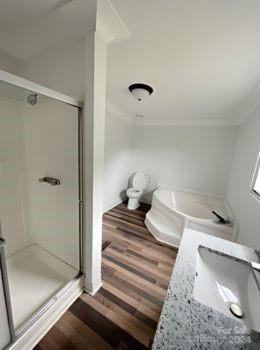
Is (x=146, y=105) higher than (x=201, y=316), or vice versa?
(x=146, y=105)

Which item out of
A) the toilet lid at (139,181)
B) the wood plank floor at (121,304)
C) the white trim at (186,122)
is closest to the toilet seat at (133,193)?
the toilet lid at (139,181)

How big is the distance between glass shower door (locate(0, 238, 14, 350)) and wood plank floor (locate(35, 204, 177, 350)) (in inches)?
10.7

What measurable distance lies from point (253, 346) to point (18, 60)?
8.29ft

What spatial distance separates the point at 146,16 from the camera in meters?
0.90

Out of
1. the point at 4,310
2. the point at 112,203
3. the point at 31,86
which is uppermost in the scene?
the point at 31,86

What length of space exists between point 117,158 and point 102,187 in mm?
2012

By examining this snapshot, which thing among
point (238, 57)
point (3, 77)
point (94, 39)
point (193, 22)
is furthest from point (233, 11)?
point (3, 77)

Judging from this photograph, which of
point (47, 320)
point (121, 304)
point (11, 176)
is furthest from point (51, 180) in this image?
point (121, 304)

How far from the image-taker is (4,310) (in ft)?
2.86

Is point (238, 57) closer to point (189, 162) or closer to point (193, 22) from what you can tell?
point (193, 22)

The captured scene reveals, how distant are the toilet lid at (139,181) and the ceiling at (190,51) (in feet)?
6.12

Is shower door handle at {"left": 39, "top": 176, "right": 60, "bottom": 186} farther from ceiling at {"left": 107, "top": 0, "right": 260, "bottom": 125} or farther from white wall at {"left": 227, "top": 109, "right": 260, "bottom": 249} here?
white wall at {"left": 227, "top": 109, "right": 260, "bottom": 249}

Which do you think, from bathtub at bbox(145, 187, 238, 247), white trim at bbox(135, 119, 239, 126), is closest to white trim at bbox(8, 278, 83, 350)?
bathtub at bbox(145, 187, 238, 247)

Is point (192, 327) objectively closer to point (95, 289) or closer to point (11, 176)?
point (95, 289)
